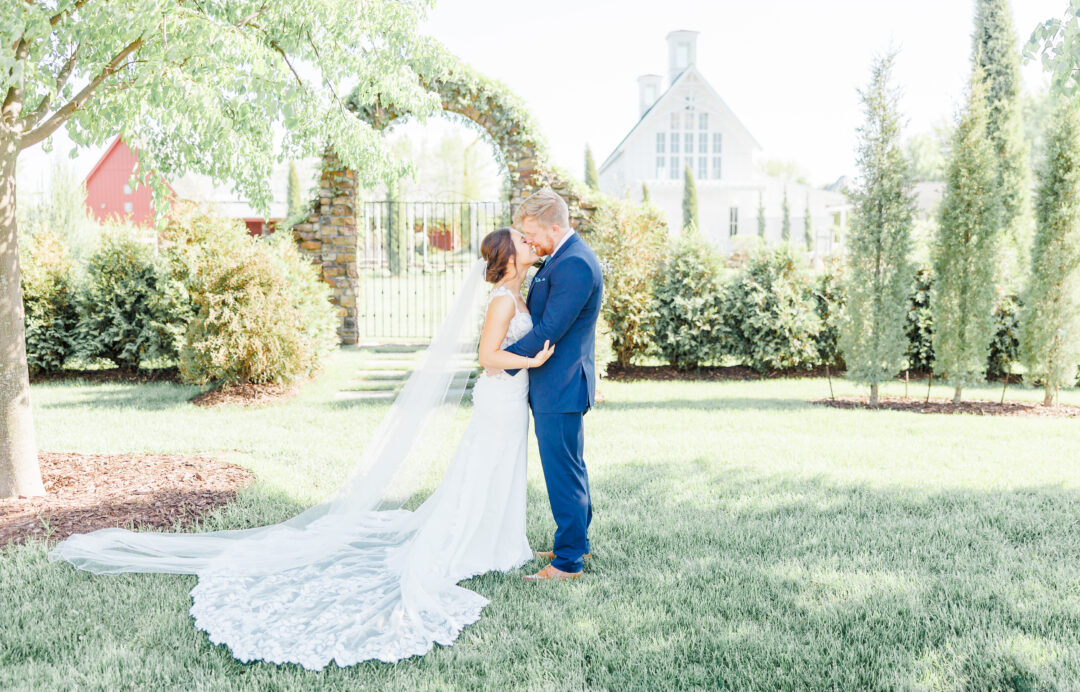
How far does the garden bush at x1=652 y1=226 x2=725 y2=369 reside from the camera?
11.7 metres

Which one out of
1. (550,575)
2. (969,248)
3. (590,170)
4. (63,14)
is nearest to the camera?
(550,575)

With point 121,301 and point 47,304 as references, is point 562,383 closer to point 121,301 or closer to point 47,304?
point 121,301

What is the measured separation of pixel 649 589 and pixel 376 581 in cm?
139

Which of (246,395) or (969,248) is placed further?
(969,248)

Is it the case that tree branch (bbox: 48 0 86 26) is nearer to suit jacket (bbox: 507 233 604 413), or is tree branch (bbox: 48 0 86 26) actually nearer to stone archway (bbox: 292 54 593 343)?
suit jacket (bbox: 507 233 604 413)

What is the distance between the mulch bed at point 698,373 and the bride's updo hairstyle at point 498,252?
7717 millimetres

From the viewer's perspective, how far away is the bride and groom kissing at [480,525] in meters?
3.58

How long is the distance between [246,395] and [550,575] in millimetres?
6413

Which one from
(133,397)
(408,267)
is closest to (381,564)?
(133,397)

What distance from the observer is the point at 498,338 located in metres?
3.95

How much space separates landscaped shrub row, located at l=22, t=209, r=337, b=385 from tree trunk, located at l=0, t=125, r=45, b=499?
387 centimetres

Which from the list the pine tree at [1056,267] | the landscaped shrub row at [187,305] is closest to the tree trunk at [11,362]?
the landscaped shrub row at [187,305]

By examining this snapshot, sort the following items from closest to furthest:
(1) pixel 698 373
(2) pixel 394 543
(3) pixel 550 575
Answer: (3) pixel 550 575
(2) pixel 394 543
(1) pixel 698 373

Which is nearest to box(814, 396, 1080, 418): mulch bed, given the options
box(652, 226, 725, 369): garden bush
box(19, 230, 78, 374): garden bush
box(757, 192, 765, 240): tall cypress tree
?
box(652, 226, 725, 369): garden bush
